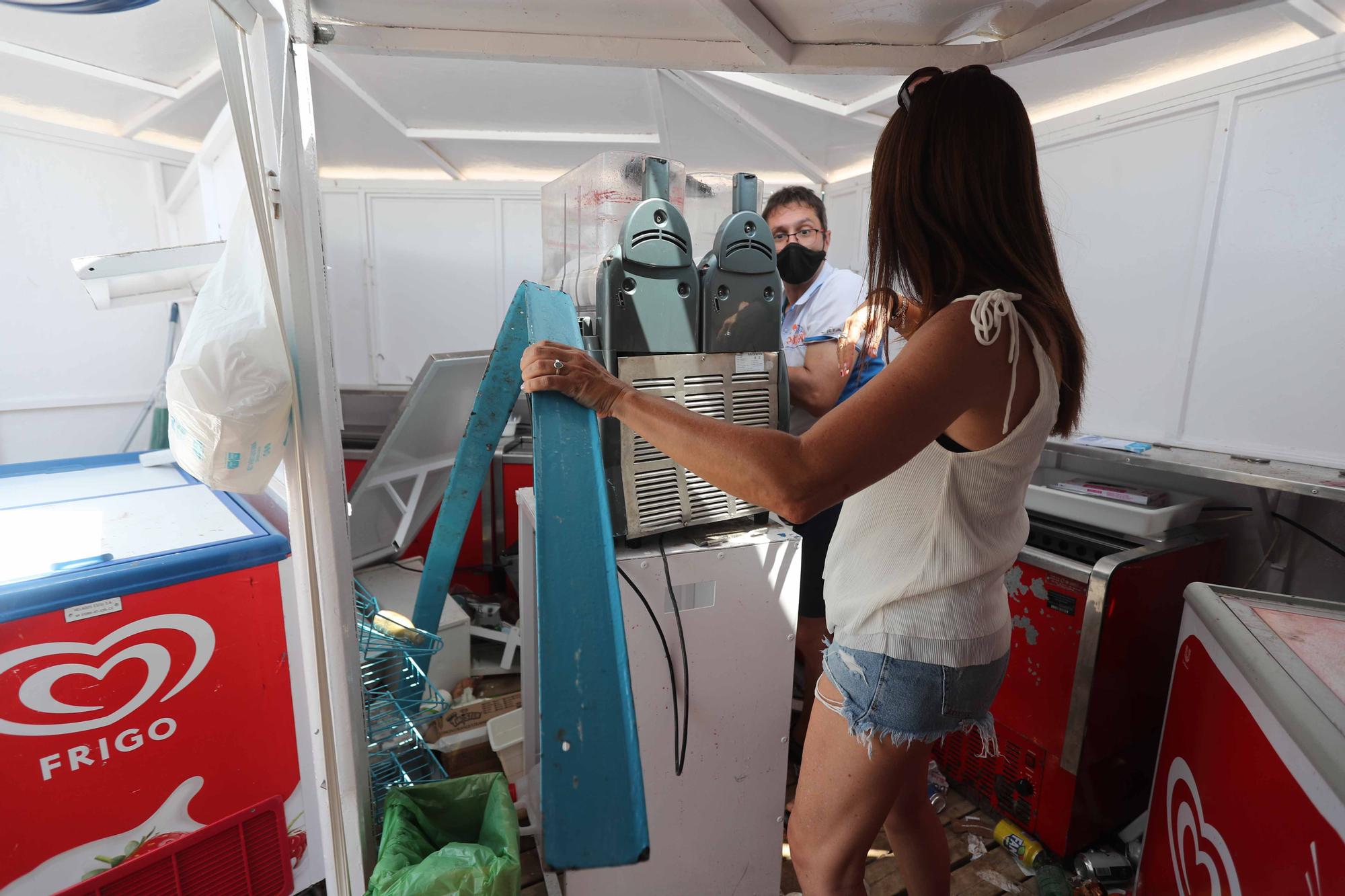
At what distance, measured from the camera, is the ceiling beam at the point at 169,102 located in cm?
247

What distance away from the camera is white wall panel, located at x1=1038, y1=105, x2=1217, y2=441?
6.84ft

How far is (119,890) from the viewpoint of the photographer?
4.30 ft

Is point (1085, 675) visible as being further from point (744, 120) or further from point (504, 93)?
point (504, 93)

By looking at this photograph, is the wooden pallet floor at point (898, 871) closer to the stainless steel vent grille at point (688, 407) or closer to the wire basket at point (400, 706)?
the wire basket at point (400, 706)

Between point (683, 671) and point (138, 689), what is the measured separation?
1107mm

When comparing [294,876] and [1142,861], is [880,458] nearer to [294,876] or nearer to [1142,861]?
[1142,861]

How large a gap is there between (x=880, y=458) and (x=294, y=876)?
1.76m

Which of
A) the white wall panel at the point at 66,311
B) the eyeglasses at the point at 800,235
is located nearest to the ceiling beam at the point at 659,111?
the eyeglasses at the point at 800,235

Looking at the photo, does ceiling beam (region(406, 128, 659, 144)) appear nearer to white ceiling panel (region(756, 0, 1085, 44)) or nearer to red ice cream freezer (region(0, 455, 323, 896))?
white ceiling panel (region(756, 0, 1085, 44))

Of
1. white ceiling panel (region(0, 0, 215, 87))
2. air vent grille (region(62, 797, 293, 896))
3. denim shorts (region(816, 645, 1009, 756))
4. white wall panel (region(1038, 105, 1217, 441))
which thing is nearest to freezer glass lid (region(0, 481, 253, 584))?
air vent grille (region(62, 797, 293, 896))

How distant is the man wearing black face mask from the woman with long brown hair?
2.66ft

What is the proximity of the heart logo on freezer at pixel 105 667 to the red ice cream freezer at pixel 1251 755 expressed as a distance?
1867 millimetres

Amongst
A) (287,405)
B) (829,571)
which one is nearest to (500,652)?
(287,405)

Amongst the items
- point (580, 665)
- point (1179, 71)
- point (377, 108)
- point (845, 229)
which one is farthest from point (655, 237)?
point (845, 229)
